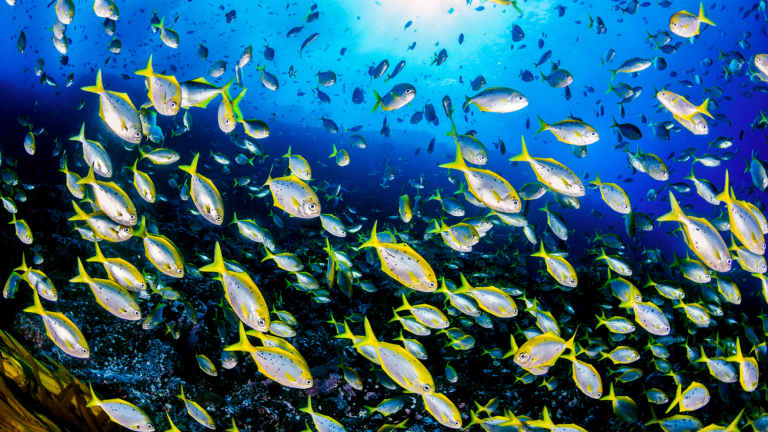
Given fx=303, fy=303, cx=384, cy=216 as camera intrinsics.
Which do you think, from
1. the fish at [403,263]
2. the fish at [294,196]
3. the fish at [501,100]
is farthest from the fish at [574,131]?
the fish at [294,196]

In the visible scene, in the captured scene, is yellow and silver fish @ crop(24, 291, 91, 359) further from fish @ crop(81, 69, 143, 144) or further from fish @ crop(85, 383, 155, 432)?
fish @ crop(81, 69, 143, 144)

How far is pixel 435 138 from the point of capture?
529 inches

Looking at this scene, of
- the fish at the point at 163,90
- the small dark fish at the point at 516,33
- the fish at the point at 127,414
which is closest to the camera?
the fish at the point at 163,90

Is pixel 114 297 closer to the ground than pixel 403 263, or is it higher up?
higher up

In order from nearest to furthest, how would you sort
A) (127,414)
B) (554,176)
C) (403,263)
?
(403,263) < (127,414) < (554,176)

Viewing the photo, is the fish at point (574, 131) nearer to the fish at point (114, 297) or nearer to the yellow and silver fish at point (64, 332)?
the fish at point (114, 297)

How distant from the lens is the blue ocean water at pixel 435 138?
467 cm

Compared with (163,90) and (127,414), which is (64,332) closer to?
(127,414)

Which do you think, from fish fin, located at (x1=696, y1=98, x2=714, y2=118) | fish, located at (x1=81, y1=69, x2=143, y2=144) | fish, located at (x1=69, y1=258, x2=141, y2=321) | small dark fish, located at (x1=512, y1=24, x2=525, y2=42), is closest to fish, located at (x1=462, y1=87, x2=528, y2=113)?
fish fin, located at (x1=696, y1=98, x2=714, y2=118)

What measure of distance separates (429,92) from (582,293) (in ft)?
170

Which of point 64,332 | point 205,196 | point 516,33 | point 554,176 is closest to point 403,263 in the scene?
point 554,176

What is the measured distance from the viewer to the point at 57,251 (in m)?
4.49

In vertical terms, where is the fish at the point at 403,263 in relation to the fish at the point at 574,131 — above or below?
below

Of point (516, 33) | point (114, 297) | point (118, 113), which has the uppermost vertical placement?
point (118, 113)
